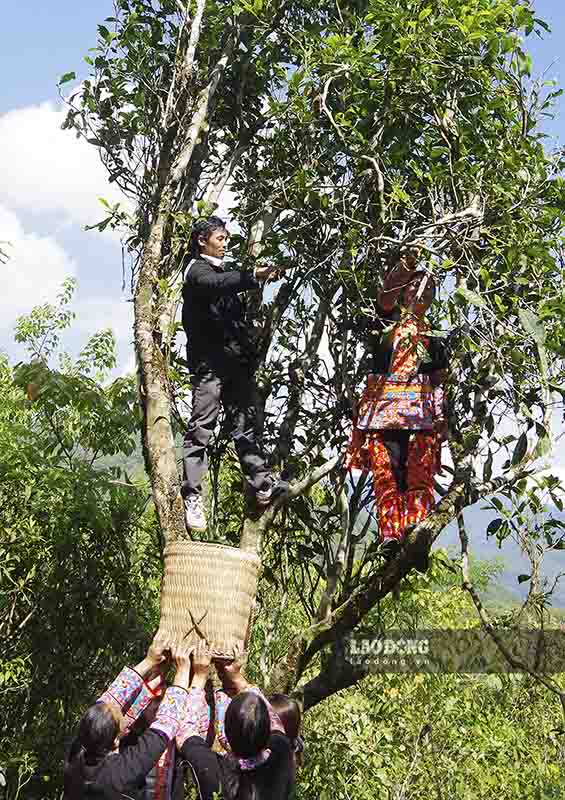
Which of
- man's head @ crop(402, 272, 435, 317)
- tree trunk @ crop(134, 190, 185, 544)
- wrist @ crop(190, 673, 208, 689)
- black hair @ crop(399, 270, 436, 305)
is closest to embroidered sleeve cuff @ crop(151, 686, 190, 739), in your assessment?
wrist @ crop(190, 673, 208, 689)

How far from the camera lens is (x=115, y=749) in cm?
302

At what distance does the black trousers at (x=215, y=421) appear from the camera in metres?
4.14

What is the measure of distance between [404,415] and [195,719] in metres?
1.95

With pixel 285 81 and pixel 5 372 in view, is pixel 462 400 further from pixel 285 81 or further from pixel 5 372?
pixel 5 372

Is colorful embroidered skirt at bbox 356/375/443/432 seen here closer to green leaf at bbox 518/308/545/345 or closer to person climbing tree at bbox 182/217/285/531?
person climbing tree at bbox 182/217/285/531

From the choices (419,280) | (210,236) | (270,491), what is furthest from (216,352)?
(419,280)

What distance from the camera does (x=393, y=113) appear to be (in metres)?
4.43

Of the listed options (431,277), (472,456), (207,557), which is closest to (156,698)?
(207,557)

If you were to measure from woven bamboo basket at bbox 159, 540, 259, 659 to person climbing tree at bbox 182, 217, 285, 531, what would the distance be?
713mm

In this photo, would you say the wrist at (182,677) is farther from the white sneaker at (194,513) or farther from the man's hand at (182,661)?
the white sneaker at (194,513)

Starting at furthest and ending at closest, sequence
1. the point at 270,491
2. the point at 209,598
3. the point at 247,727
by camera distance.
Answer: the point at 270,491 < the point at 209,598 < the point at 247,727

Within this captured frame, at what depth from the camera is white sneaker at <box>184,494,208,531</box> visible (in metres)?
3.97

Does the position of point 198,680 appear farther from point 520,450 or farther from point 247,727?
point 520,450

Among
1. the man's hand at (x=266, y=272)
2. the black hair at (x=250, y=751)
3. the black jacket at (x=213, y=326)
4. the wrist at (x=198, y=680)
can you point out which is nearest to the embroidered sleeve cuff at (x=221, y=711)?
the wrist at (x=198, y=680)
